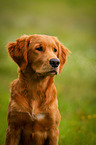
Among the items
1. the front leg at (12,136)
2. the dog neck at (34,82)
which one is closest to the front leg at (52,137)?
the front leg at (12,136)

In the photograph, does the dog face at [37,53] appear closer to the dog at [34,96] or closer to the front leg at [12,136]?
the dog at [34,96]

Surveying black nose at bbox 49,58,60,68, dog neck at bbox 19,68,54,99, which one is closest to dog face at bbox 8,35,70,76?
black nose at bbox 49,58,60,68

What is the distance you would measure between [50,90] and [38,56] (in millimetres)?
615

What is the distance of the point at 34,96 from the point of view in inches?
148

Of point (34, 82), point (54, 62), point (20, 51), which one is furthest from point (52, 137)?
point (20, 51)

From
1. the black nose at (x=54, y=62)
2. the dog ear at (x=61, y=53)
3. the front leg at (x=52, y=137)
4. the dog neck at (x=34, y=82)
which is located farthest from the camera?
the dog ear at (x=61, y=53)

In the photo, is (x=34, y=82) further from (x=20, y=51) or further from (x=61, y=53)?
(x=61, y=53)

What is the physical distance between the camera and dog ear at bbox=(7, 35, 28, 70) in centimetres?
382

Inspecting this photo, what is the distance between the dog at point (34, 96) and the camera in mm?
3545

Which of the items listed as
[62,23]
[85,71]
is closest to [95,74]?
[85,71]

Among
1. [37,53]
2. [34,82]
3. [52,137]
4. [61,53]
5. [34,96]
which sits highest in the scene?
[37,53]

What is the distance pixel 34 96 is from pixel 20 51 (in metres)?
0.82

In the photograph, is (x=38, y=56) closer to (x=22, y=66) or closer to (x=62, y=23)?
(x=22, y=66)

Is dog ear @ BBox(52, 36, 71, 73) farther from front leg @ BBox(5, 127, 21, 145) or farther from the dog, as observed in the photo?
front leg @ BBox(5, 127, 21, 145)
